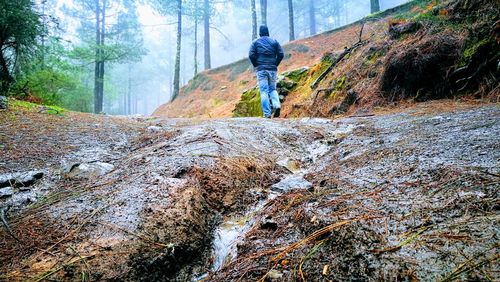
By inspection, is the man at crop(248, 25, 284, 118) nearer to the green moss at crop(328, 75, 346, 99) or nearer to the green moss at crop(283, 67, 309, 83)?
the green moss at crop(328, 75, 346, 99)

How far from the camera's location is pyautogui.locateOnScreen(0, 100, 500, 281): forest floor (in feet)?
3.83

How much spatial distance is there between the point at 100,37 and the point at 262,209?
2336 cm

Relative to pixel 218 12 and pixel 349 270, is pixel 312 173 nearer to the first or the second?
pixel 349 270

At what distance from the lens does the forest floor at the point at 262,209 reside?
117cm

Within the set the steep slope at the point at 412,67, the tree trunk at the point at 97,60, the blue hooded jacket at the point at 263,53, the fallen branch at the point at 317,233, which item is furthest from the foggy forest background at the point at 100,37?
the fallen branch at the point at 317,233

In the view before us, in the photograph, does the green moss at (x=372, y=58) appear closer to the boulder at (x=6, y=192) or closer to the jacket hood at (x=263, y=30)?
the jacket hood at (x=263, y=30)

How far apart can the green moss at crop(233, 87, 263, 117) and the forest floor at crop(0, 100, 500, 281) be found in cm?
579

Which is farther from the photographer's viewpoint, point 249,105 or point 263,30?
point 249,105

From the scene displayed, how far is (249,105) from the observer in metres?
9.24

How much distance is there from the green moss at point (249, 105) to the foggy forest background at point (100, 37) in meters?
5.27

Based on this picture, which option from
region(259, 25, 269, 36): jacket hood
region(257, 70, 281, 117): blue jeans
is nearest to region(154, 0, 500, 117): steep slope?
region(257, 70, 281, 117): blue jeans

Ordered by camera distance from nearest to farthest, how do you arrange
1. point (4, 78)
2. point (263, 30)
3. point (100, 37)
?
point (263, 30) < point (4, 78) < point (100, 37)

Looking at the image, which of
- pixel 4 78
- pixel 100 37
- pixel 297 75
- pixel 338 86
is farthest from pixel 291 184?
pixel 100 37

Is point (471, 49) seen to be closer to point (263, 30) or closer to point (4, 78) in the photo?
point (263, 30)
